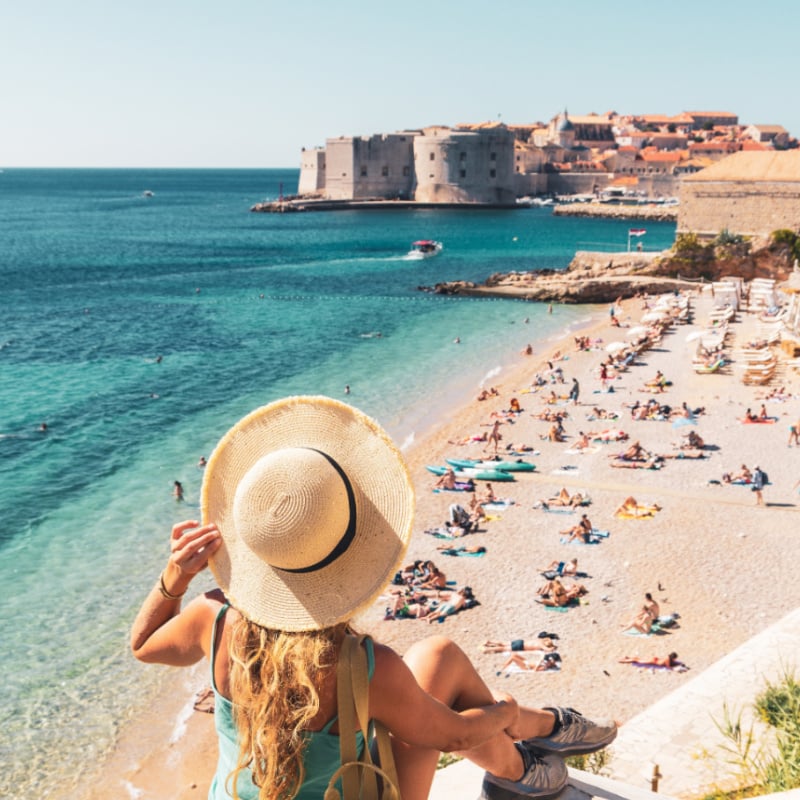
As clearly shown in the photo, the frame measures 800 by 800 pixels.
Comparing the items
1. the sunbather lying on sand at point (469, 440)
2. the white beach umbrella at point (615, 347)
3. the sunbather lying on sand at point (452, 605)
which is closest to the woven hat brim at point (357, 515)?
the sunbather lying on sand at point (452, 605)

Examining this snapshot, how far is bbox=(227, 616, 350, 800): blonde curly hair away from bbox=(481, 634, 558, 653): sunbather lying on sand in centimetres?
823

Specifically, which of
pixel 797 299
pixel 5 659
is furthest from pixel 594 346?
pixel 5 659

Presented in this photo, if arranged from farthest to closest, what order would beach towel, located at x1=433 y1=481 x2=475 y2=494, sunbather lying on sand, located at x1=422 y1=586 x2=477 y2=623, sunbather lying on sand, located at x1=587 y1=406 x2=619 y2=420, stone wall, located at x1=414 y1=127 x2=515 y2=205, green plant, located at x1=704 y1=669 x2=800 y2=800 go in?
stone wall, located at x1=414 y1=127 x2=515 y2=205, sunbather lying on sand, located at x1=587 y1=406 x2=619 y2=420, beach towel, located at x1=433 y1=481 x2=475 y2=494, sunbather lying on sand, located at x1=422 y1=586 x2=477 y2=623, green plant, located at x1=704 y1=669 x2=800 y2=800

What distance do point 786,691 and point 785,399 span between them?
52.4 feet

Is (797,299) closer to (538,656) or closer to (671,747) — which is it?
(538,656)

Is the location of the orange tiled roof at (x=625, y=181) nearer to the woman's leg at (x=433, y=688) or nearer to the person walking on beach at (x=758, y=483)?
the person walking on beach at (x=758, y=483)

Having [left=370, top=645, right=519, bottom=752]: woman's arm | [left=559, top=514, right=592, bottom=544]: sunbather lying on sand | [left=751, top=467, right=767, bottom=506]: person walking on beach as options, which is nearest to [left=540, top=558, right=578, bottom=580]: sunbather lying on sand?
[left=559, top=514, right=592, bottom=544]: sunbather lying on sand

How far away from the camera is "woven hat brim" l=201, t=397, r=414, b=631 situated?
6.82 feet

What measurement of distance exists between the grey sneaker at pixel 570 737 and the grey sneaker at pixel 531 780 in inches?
1.3

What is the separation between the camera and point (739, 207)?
38969mm

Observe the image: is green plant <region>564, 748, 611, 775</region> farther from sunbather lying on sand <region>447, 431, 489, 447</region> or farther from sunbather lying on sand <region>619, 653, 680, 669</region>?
sunbather lying on sand <region>447, 431, 489, 447</region>

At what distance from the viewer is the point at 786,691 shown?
539cm

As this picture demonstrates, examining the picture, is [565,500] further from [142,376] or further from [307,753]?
[142,376]

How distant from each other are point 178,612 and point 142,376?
24.4 meters
